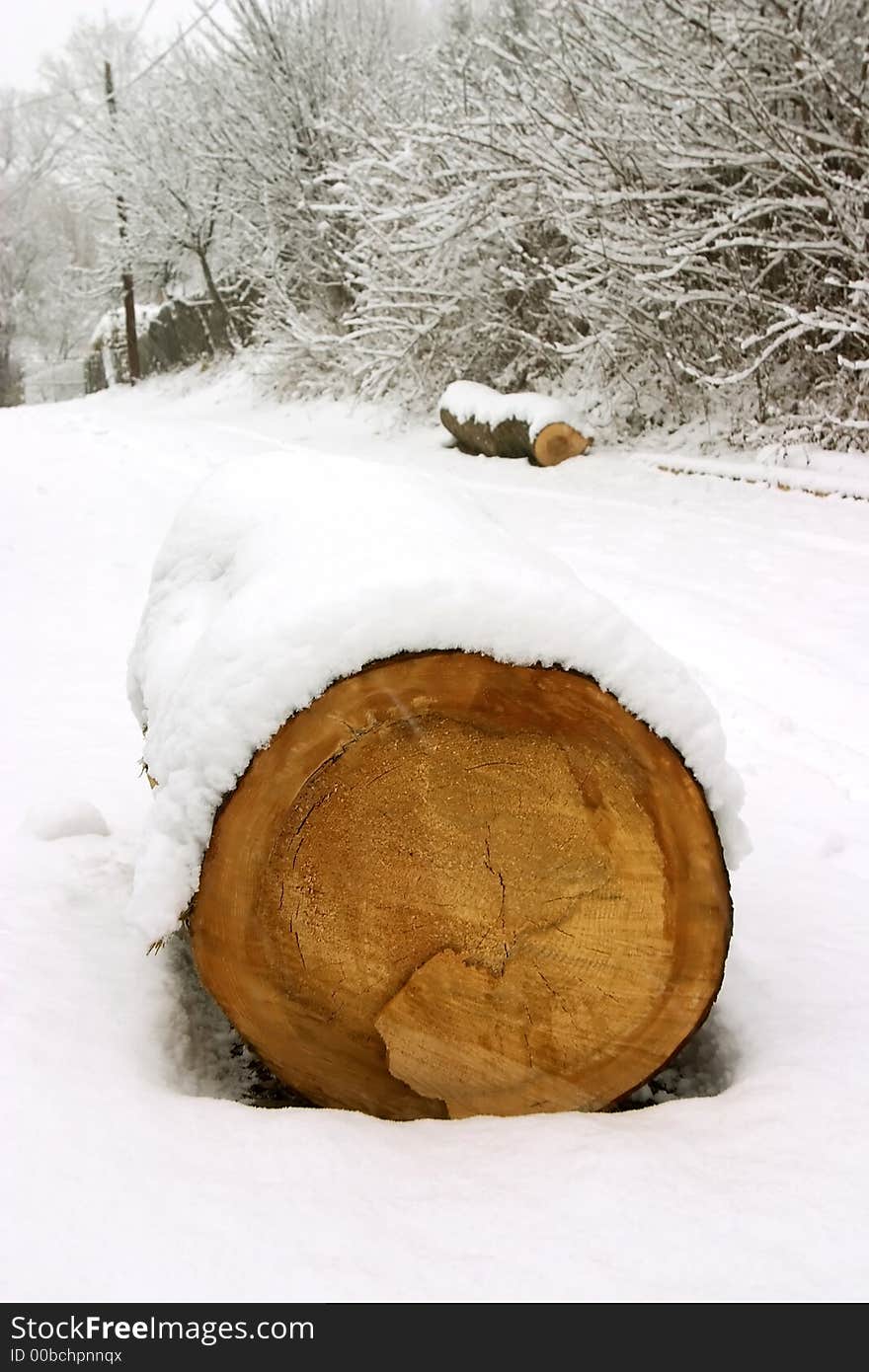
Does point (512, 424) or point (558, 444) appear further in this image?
point (512, 424)

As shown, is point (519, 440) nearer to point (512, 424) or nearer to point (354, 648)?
point (512, 424)

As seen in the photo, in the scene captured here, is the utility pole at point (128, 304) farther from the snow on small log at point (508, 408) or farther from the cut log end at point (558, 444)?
the cut log end at point (558, 444)

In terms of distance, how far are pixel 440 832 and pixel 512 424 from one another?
7.74 m

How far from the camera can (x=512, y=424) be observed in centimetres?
858

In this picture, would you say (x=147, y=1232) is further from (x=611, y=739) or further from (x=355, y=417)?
(x=355, y=417)

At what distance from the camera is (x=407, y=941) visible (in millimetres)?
1313

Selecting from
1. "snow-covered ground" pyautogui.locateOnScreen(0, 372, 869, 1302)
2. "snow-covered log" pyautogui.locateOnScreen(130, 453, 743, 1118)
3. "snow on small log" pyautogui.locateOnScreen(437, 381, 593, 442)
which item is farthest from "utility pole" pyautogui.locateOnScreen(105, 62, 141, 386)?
"snow-covered log" pyautogui.locateOnScreen(130, 453, 743, 1118)

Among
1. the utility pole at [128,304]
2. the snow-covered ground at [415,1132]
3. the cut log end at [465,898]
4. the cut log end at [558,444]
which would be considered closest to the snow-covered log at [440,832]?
the cut log end at [465,898]

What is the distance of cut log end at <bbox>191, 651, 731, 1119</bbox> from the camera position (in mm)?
1218

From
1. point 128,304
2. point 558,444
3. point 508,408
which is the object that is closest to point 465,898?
point 558,444

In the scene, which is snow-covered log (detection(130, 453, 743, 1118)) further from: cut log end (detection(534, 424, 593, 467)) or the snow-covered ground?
cut log end (detection(534, 424, 593, 467))

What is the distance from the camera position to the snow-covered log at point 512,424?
8.18 m

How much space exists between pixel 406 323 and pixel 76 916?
9.45 metres
